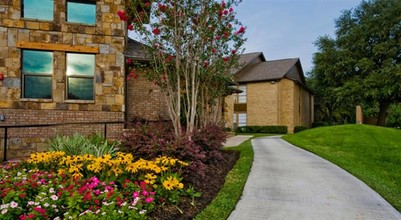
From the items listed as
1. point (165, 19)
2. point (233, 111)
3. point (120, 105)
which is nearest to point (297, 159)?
point (165, 19)

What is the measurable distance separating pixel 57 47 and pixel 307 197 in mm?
8818

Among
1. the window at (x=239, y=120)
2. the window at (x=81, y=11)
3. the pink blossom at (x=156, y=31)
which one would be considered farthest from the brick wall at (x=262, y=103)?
the pink blossom at (x=156, y=31)

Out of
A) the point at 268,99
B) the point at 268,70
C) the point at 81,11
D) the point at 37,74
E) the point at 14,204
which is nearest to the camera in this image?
the point at 14,204

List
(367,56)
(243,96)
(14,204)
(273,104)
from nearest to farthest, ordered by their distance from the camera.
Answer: (14,204) → (273,104) → (367,56) → (243,96)

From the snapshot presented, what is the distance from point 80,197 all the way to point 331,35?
106 ft

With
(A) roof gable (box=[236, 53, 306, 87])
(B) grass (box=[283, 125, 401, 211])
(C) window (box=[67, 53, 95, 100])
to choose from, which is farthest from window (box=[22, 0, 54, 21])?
(A) roof gable (box=[236, 53, 306, 87])

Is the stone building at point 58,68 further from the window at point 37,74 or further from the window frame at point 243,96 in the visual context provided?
the window frame at point 243,96

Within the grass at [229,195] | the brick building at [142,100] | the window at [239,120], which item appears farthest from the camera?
the window at [239,120]

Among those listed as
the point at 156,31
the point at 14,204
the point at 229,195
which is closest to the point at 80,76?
the point at 156,31

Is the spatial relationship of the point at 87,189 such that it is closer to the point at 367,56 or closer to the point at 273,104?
the point at 273,104

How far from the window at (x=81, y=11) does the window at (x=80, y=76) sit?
1.20 metres

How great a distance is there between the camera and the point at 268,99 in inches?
1057

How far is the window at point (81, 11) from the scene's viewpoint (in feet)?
33.1

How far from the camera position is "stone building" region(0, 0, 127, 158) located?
9.38 m
